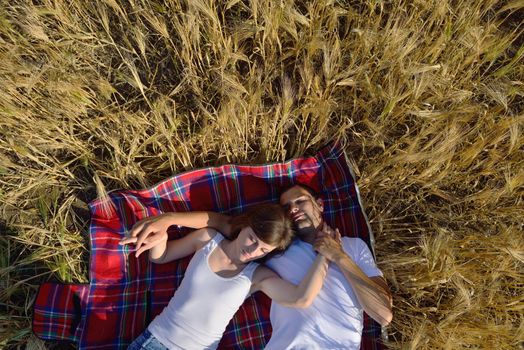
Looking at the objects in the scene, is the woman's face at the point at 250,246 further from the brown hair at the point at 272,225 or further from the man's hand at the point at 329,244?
the man's hand at the point at 329,244

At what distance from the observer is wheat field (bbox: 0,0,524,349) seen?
2.85 m

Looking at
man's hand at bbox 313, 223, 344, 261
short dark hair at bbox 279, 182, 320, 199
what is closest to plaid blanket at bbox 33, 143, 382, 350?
short dark hair at bbox 279, 182, 320, 199

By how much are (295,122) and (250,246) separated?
1.02m

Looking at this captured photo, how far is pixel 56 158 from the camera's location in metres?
3.19

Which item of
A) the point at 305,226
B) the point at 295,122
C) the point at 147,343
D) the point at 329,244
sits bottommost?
the point at 147,343

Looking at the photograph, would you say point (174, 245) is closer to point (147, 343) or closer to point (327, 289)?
point (147, 343)

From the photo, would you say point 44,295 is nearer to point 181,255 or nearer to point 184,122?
point 181,255

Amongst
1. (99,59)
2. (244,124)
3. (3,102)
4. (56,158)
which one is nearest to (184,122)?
(244,124)

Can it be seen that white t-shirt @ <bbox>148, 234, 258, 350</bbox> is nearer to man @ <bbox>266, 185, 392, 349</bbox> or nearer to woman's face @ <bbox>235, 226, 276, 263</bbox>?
woman's face @ <bbox>235, 226, 276, 263</bbox>

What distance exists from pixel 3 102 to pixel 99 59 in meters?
0.66

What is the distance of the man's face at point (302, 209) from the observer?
9.95ft

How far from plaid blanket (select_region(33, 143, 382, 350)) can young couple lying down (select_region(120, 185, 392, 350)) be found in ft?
0.66

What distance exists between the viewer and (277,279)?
9.95 ft

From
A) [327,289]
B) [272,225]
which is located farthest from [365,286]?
[272,225]
